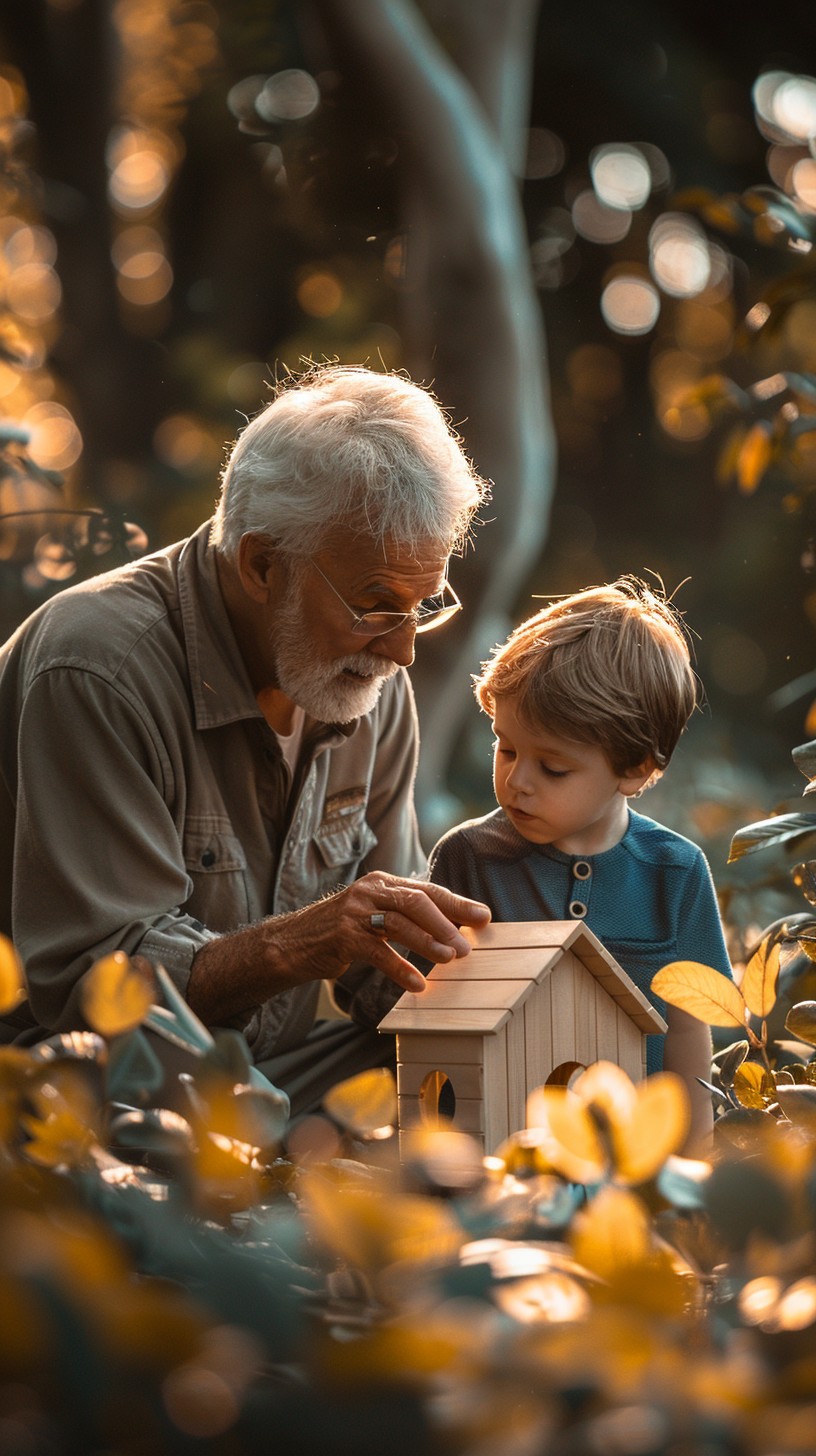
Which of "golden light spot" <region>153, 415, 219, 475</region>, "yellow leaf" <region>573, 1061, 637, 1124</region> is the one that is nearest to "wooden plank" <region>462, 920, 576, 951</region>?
"yellow leaf" <region>573, 1061, 637, 1124</region>

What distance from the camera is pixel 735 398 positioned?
2.47m

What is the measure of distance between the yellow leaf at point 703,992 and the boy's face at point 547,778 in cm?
101

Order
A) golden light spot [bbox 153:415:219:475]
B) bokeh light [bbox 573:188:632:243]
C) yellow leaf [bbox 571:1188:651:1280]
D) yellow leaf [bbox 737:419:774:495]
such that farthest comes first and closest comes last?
bokeh light [bbox 573:188:632:243] < golden light spot [bbox 153:415:219:475] < yellow leaf [bbox 737:419:774:495] < yellow leaf [bbox 571:1188:651:1280]

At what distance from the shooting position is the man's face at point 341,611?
2555 millimetres

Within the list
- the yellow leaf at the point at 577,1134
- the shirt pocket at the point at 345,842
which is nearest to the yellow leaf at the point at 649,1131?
the yellow leaf at the point at 577,1134

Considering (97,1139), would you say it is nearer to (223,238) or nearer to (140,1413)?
(140,1413)

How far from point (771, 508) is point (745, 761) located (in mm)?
2969

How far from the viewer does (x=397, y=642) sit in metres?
2.57

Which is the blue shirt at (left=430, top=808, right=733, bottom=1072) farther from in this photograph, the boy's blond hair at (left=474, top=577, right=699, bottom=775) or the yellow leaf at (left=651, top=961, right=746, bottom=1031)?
the yellow leaf at (left=651, top=961, right=746, bottom=1031)

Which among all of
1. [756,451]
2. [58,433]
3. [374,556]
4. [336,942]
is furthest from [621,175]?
[336,942]

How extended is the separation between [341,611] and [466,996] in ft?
3.17

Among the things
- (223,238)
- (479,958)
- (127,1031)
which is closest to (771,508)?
(223,238)

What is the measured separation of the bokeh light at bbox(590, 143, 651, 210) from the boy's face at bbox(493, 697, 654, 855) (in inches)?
323

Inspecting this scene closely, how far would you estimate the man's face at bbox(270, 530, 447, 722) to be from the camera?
8.38 feet
